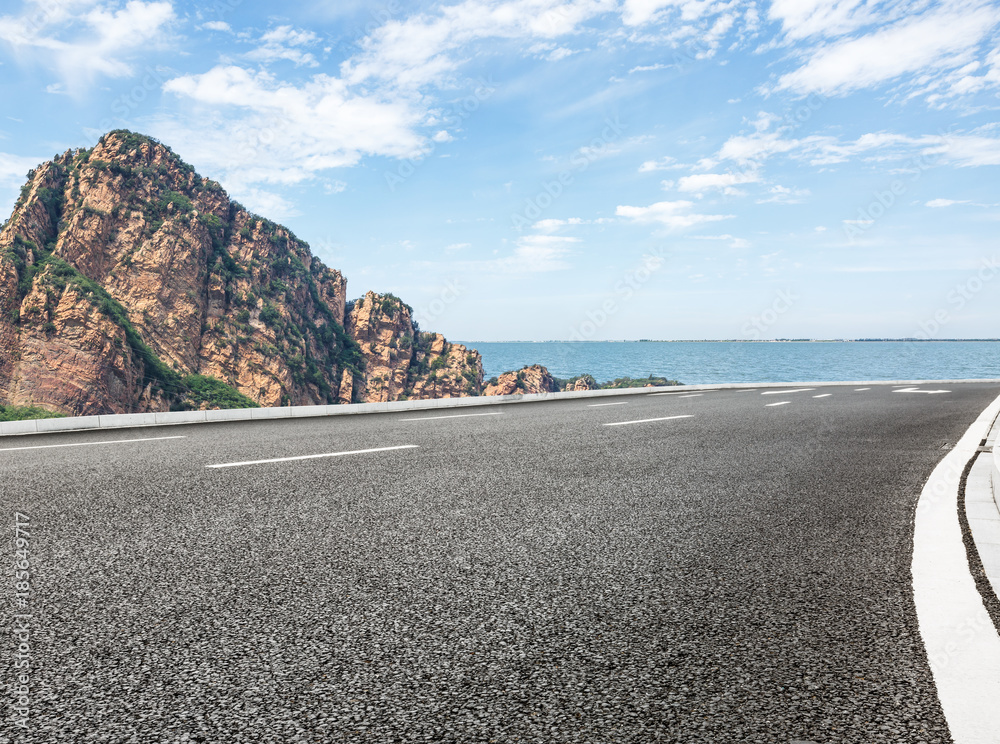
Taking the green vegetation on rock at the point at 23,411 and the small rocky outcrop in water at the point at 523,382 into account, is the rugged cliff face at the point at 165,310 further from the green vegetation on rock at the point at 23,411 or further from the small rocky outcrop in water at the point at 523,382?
the small rocky outcrop in water at the point at 523,382

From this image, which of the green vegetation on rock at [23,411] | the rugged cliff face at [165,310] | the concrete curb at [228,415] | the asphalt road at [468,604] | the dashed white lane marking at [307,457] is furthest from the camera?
the rugged cliff face at [165,310]

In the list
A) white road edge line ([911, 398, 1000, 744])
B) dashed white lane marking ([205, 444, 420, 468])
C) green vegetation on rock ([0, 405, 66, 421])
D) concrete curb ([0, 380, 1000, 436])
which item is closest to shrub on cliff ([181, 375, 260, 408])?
green vegetation on rock ([0, 405, 66, 421])

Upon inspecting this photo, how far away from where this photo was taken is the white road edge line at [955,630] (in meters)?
2.06

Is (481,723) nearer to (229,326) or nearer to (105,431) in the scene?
(105,431)

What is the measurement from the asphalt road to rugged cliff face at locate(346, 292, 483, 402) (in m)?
71.4

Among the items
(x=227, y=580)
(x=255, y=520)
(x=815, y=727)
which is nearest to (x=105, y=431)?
(x=255, y=520)

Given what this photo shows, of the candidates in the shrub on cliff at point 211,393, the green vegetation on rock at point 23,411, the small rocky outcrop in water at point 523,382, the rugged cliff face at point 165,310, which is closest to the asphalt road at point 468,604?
the green vegetation on rock at point 23,411

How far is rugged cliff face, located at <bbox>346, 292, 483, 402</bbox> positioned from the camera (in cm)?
7894

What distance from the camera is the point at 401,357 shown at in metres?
83.0

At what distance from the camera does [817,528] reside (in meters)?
4.45

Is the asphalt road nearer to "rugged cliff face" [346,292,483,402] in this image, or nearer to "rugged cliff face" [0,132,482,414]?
"rugged cliff face" [0,132,482,414]

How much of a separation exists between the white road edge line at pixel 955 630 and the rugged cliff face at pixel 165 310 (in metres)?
53.5

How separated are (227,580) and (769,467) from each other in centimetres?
554

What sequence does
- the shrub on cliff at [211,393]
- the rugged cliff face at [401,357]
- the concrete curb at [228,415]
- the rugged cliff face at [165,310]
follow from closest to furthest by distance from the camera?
the concrete curb at [228,415] → the rugged cliff face at [165,310] → the shrub on cliff at [211,393] → the rugged cliff face at [401,357]
